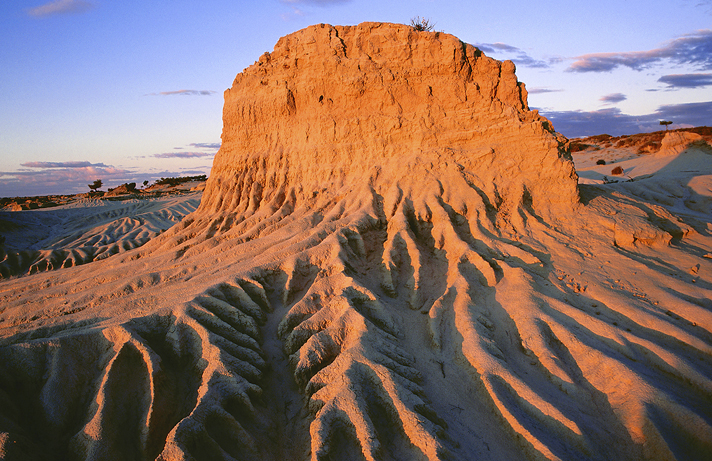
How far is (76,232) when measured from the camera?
19016mm

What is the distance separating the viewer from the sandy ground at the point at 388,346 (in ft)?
11.3

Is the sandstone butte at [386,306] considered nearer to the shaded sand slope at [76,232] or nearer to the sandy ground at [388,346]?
the sandy ground at [388,346]

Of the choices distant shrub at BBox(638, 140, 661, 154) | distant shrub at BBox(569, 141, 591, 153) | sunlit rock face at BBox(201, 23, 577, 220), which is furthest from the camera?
distant shrub at BBox(569, 141, 591, 153)

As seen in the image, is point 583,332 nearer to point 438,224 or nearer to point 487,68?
point 438,224

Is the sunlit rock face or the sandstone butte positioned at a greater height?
the sunlit rock face

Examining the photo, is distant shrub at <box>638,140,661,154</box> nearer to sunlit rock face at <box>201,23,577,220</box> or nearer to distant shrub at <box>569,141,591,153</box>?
distant shrub at <box>569,141,591,153</box>

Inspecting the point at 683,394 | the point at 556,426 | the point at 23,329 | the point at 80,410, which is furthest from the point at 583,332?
the point at 23,329

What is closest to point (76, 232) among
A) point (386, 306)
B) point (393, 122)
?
point (393, 122)

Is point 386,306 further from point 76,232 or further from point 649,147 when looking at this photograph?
point 649,147

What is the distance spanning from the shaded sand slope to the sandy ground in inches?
372

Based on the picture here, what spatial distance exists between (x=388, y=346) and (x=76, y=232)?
21258mm

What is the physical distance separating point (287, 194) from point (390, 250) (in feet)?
11.7

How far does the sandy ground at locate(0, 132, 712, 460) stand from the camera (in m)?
3.46

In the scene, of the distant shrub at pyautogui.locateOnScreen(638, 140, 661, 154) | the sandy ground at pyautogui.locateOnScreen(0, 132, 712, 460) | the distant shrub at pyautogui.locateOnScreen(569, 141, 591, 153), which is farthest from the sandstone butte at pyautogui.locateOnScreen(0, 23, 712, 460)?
the distant shrub at pyautogui.locateOnScreen(569, 141, 591, 153)
